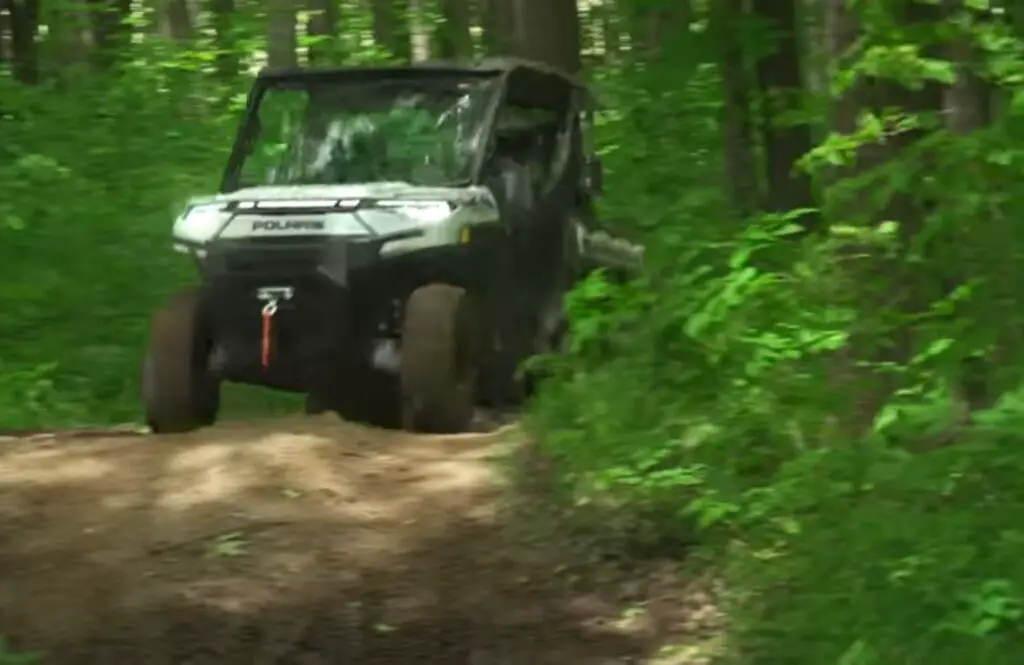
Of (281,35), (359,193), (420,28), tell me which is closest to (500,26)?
(281,35)

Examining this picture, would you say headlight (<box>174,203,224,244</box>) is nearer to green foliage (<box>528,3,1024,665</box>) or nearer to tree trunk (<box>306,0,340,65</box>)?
green foliage (<box>528,3,1024,665</box>)

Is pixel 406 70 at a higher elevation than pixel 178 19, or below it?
below

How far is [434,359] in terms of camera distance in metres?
8.05

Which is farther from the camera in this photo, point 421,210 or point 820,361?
point 421,210

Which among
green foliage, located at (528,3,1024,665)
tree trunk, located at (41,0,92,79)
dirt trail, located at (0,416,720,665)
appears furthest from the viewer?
tree trunk, located at (41,0,92,79)

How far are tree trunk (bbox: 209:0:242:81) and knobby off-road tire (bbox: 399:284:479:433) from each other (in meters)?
10.5

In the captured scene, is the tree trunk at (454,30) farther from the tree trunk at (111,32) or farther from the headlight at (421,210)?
the headlight at (421,210)

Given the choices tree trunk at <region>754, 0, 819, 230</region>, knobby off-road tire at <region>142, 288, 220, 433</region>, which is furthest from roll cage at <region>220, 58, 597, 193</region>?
tree trunk at <region>754, 0, 819, 230</region>

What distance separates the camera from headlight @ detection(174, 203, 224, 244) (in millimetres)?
8367

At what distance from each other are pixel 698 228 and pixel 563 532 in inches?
145

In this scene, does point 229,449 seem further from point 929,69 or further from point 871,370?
point 929,69

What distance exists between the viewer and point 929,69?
5.36 meters

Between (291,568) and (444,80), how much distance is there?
4175 mm

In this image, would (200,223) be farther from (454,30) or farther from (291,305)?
(454,30)
